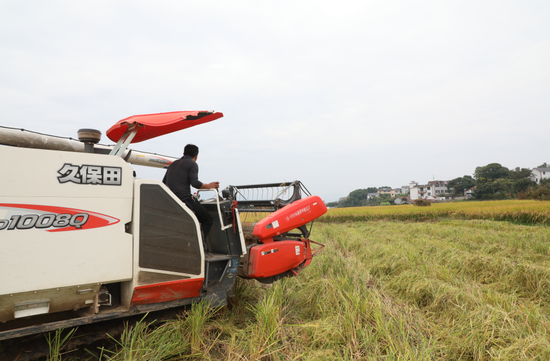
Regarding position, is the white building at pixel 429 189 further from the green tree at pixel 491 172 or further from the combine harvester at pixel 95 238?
the combine harvester at pixel 95 238

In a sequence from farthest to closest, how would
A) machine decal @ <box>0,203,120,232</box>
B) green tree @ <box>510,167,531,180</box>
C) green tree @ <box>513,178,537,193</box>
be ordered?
green tree @ <box>510,167,531,180</box> → green tree @ <box>513,178,537,193</box> → machine decal @ <box>0,203,120,232</box>

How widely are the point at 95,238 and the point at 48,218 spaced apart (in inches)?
15.4

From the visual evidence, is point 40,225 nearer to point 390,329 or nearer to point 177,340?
point 177,340

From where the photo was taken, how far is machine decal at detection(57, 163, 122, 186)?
2.56 meters

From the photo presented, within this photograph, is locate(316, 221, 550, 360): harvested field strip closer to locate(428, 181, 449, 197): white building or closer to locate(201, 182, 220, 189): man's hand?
locate(201, 182, 220, 189): man's hand

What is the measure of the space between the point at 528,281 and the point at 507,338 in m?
2.78

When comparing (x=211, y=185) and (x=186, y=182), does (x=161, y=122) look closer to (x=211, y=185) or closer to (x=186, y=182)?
(x=186, y=182)

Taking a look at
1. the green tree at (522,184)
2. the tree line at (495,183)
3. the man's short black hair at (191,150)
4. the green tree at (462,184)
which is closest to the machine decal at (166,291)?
the man's short black hair at (191,150)

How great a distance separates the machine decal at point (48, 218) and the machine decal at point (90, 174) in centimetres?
26

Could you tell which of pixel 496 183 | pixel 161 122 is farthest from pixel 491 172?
pixel 161 122

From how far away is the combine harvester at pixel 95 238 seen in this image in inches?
92.7

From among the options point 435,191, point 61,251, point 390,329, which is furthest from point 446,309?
point 435,191

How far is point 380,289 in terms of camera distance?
506 centimetres

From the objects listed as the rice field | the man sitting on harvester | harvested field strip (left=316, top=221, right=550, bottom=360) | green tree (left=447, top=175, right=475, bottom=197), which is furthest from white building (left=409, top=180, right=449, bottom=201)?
the man sitting on harvester
